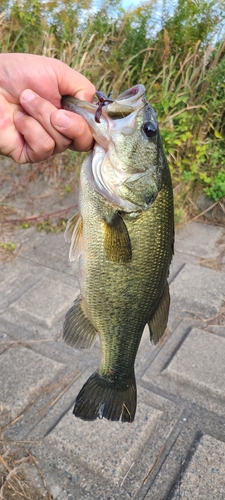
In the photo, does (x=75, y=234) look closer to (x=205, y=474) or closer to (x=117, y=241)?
(x=117, y=241)

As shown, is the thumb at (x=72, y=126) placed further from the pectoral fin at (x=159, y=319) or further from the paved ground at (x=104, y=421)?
the paved ground at (x=104, y=421)

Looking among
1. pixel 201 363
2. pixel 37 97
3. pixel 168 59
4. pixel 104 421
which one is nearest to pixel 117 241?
pixel 37 97

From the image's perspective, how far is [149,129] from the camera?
4.49ft

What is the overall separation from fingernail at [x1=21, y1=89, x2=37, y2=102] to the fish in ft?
0.38

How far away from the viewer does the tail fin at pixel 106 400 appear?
1536 mm

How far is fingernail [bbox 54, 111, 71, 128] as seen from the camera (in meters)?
1.37

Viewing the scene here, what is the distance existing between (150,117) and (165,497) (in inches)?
61.9

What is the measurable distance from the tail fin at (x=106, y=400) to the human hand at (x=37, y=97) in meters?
0.87

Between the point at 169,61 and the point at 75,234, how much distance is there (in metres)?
3.12

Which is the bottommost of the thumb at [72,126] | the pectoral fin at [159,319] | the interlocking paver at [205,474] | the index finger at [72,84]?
the interlocking paver at [205,474]

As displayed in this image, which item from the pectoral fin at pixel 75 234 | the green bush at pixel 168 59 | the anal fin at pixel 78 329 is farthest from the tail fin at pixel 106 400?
the green bush at pixel 168 59

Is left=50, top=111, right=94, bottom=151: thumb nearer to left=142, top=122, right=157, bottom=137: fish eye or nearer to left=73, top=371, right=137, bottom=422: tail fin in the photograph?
left=142, top=122, right=157, bottom=137: fish eye

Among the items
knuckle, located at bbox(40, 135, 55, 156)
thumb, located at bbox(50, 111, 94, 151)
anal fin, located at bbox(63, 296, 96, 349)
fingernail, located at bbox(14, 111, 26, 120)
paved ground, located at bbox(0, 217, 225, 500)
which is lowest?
paved ground, located at bbox(0, 217, 225, 500)

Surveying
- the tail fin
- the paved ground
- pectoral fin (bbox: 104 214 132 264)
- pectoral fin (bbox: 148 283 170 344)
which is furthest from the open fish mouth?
the paved ground
